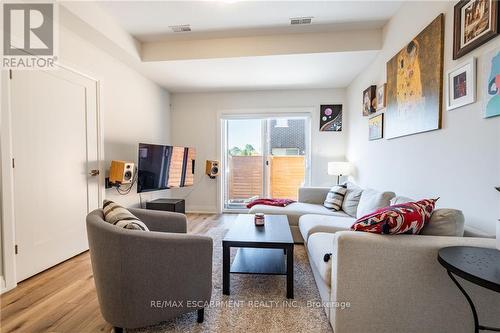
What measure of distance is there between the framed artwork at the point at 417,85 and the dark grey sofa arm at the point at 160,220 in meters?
2.27

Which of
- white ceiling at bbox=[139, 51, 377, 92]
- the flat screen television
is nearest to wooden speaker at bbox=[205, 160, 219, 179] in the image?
the flat screen television

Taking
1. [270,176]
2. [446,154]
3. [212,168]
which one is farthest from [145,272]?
[270,176]

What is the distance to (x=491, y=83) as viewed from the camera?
1.43 m

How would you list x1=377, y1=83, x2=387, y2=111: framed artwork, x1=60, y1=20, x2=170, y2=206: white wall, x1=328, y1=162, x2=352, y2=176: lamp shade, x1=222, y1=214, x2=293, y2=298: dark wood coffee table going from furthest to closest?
x1=328, y1=162, x2=352, y2=176: lamp shade
x1=377, y1=83, x2=387, y2=111: framed artwork
x1=60, y1=20, x2=170, y2=206: white wall
x1=222, y1=214, x2=293, y2=298: dark wood coffee table

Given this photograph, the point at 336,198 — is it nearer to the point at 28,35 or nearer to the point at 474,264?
the point at 474,264

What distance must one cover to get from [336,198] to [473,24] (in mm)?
2153

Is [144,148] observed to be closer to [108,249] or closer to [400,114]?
[108,249]

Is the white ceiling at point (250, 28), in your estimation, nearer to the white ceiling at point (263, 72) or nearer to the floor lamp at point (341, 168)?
the white ceiling at point (263, 72)

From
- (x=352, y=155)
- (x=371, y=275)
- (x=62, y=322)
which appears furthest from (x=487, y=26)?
(x=62, y=322)

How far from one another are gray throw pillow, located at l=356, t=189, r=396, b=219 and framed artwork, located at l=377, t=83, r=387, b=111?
44.1 inches

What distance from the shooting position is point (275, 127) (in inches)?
191

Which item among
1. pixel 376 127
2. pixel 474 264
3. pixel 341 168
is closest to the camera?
pixel 474 264

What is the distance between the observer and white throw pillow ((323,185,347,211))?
3.13m

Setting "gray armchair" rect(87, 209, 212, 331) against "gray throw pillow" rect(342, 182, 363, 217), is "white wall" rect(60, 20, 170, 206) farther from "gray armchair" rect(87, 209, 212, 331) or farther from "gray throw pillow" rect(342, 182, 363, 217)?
"gray throw pillow" rect(342, 182, 363, 217)
